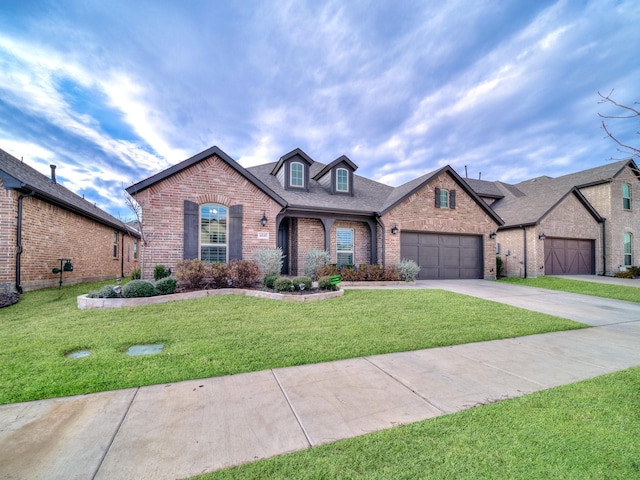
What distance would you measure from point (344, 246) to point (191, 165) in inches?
292

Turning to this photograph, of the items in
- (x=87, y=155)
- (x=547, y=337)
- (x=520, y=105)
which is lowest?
(x=547, y=337)

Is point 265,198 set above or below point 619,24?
below

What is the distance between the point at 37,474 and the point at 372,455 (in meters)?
2.37

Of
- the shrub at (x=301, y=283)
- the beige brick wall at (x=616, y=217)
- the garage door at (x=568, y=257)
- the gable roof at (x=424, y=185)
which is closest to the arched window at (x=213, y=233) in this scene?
the shrub at (x=301, y=283)

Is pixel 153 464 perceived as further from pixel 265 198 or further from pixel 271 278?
pixel 265 198

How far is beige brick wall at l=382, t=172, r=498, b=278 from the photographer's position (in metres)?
13.3

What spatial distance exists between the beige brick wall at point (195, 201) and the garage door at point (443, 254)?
698 cm

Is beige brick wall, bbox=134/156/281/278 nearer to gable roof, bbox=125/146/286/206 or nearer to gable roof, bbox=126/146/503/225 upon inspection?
gable roof, bbox=125/146/286/206

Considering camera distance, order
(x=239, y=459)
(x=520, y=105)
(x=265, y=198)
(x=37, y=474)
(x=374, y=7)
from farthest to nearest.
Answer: (x=520, y=105) < (x=265, y=198) < (x=374, y=7) < (x=239, y=459) < (x=37, y=474)

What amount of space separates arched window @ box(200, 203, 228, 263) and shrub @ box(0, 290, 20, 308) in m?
4.91

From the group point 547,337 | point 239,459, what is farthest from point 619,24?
point 239,459

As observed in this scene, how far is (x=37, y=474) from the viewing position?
6.33 ft

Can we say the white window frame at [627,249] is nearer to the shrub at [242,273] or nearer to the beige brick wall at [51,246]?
the shrub at [242,273]

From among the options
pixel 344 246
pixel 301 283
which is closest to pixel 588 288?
pixel 344 246
